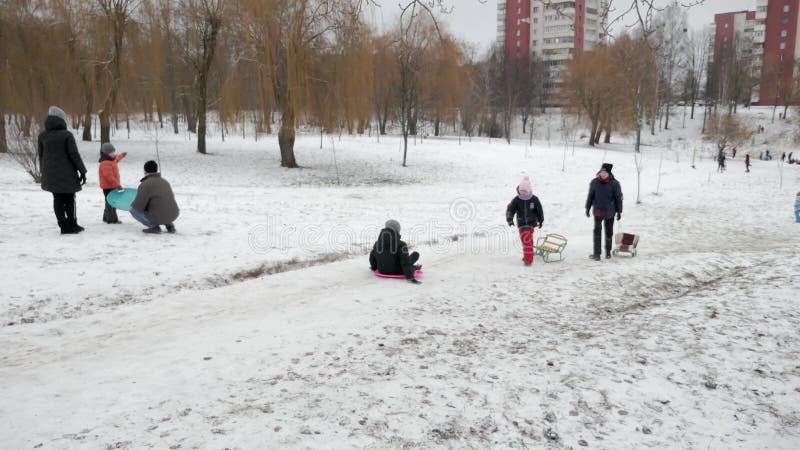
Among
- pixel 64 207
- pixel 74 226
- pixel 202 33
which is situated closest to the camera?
pixel 64 207

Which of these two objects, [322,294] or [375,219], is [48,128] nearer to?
[322,294]

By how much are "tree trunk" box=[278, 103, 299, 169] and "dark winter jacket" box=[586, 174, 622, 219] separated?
15240 millimetres

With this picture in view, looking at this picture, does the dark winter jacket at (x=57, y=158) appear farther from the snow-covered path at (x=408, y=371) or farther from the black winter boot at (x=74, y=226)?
the snow-covered path at (x=408, y=371)

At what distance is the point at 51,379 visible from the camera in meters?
4.28

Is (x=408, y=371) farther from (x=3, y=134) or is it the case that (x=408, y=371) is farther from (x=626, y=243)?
(x=3, y=134)

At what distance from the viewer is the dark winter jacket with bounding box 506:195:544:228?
911cm

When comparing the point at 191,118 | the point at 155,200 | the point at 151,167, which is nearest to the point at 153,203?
the point at 155,200

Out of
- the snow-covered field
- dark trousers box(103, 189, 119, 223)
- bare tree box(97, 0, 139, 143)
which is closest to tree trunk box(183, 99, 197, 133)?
bare tree box(97, 0, 139, 143)

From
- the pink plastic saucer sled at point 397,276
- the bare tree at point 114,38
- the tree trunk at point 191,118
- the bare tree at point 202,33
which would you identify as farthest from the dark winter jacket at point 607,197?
the tree trunk at point 191,118

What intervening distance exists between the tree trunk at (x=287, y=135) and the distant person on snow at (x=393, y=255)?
15.2m

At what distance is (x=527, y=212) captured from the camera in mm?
9109

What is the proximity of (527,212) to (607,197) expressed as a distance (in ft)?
5.42

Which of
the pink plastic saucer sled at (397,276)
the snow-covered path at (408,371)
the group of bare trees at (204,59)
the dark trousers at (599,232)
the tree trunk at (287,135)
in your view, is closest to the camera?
the snow-covered path at (408,371)

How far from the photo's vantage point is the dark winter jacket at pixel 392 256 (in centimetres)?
767
